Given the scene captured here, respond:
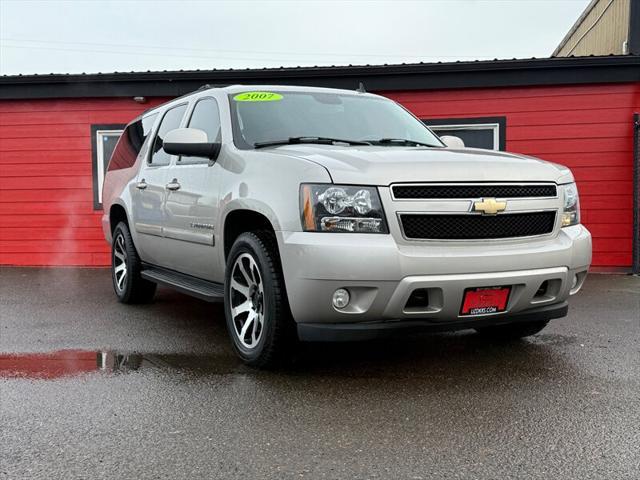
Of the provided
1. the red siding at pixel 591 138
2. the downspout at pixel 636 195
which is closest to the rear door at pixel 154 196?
the red siding at pixel 591 138

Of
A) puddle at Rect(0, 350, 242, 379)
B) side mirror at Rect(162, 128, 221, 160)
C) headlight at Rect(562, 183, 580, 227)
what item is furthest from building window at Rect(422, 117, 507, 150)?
puddle at Rect(0, 350, 242, 379)

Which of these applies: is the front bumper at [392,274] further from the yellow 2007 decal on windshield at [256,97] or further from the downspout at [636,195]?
the downspout at [636,195]

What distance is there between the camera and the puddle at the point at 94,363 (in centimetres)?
412

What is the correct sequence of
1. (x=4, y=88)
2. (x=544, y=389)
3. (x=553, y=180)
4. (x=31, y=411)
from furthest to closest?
(x=4, y=88)
(x=553, y=180)
(x=544, y=389)
(x=31, y=411)

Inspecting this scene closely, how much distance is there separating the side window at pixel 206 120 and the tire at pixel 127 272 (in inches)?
58.2

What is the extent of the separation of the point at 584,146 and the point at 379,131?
16.7 ft

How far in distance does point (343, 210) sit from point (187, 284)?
1959mm

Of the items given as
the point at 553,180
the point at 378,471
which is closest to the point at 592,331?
the point at 553,180

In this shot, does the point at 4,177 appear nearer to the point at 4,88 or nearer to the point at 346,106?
the point at 4,88

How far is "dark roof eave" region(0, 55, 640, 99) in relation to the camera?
8.66 m

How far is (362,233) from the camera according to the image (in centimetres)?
349

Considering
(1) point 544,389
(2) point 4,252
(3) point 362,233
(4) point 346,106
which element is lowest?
(2) point 4,252

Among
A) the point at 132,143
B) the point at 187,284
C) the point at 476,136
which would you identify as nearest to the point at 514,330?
the point at 187,284

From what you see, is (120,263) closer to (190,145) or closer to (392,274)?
(190,145)
